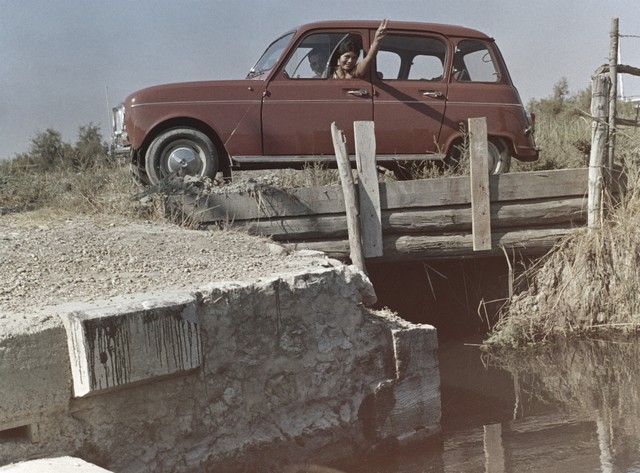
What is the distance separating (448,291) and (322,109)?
8.47 feet

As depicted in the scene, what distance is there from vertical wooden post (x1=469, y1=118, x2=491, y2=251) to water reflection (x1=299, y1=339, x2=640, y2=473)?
1244 millimetres

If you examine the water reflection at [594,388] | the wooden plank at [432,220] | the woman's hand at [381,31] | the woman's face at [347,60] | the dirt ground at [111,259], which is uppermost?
the woman's hand at [381,31]

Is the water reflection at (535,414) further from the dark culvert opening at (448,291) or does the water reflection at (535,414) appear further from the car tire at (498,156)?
the car tire at (498,156)

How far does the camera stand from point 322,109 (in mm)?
8047

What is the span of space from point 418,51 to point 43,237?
472cm

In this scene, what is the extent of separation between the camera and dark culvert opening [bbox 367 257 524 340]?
8.42 m

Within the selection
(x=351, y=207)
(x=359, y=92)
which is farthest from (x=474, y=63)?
(x=351, y=207)

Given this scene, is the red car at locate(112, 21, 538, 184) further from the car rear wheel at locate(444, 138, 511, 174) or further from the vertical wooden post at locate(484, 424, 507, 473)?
the vertical wooden post at locate(484, 424, 507, 473)

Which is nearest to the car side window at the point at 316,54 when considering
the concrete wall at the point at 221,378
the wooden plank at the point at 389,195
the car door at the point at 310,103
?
the car door at the point at 310,103

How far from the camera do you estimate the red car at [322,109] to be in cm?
773

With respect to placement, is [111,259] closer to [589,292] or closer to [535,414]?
[535,414]

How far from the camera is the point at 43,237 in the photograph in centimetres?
585

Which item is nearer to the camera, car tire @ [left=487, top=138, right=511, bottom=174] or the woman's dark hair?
the woman's dark hair

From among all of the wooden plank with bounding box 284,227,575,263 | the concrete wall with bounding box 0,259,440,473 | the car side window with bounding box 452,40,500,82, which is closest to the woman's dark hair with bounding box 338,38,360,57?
the car side window with bounding box 452,40,500,82
